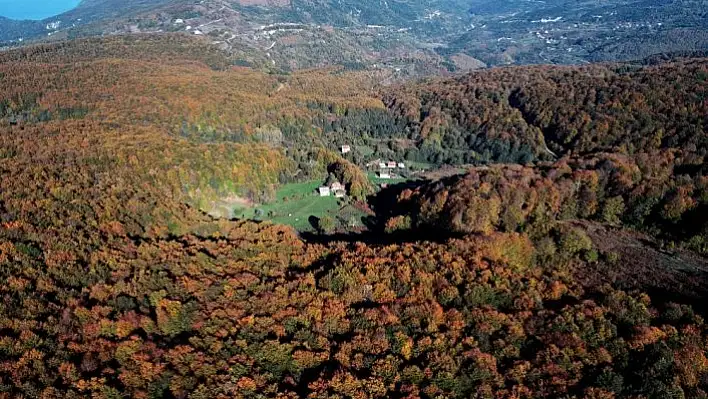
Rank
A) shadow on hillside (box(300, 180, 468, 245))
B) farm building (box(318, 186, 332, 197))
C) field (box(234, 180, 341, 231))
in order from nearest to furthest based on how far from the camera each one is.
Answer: shadow on hillside (box(300, 180, 468, 245)) < field (box(234, 180, 341, 231)) < farm building (box(318, 186, 332, 197))

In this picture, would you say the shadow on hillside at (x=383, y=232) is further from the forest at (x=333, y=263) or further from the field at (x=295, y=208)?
the field at (x=295, y=208)

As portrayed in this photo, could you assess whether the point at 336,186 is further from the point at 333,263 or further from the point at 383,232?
the point at 333,263

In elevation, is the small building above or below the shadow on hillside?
above

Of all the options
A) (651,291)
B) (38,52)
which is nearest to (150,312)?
(651,291)

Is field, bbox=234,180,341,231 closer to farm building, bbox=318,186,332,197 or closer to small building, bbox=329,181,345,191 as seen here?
farm building, bbox=318,186,332,197

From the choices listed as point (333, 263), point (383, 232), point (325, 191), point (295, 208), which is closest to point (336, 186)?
point (325, 191)

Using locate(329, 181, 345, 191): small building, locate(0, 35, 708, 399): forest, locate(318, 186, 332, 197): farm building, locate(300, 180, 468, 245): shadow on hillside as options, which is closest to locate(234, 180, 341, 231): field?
locate(318, 186, 332, 197): farm building

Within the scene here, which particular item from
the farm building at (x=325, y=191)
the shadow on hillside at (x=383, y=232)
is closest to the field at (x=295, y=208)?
the farm building at (x=325, y=191)

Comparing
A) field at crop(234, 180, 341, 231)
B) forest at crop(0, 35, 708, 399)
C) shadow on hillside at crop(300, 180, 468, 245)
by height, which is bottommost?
shadow on hillside at crop(300, 180, 468, 245)

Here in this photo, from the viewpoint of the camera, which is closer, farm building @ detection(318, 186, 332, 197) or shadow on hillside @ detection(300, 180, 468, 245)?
shadow on hillside @ detection(300, 180, 468, 245)
